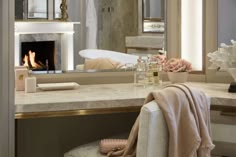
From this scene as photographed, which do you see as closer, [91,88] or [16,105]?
[16,105]

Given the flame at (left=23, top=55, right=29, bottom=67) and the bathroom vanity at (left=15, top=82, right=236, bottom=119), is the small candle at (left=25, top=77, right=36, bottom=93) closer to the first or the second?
the bathroom vanity at (left=15, top=82, right=236, bottom=119)

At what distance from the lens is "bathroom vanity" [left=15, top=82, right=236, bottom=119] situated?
2.03 meters

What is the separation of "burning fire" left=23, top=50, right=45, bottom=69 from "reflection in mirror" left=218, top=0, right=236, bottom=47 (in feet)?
3.97

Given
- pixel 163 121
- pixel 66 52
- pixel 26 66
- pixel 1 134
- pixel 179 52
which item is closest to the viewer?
pixel 163 121

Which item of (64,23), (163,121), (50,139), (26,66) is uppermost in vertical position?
(64,23)

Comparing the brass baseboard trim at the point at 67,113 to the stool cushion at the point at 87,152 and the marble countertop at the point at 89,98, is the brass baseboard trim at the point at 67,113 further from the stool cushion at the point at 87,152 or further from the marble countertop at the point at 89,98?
the stool cushion at the point at 87,152

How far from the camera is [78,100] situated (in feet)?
6.91

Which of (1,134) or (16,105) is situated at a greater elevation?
(16,105)

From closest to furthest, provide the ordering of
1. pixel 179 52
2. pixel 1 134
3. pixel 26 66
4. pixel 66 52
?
pixel 1 134, pixel 26 66, pixel 66 52, pixel 179 52

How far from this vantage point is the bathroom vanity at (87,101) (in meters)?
Answer: 2.03

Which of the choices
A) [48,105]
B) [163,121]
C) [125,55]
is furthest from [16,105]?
[125,55]

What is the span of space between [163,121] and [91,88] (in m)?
0.88

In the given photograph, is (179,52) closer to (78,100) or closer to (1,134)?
(78,100)

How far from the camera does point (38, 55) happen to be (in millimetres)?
2572
